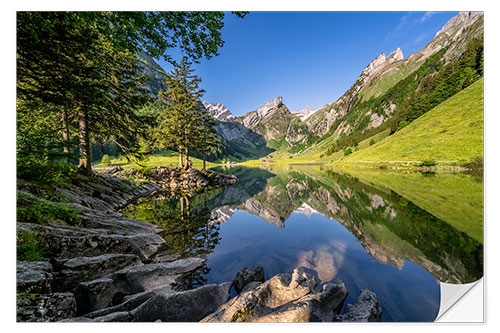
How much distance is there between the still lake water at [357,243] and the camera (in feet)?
18.8

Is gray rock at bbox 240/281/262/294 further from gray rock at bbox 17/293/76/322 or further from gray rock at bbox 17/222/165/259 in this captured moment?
gray rock at bbox 17/222/165/259

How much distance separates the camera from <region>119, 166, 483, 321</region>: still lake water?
573 cm

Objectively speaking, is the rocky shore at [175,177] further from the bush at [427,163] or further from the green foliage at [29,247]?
the bush at [427,163]

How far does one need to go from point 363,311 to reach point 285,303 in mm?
1933

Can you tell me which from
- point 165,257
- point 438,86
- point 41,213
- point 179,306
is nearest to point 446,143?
point 165,257

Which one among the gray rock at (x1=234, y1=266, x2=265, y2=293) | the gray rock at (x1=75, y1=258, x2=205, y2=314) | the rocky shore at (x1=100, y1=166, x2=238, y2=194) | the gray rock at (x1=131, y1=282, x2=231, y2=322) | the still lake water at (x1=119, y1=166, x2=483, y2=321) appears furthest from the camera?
the rocky shore at (x1=100, y1=166, x2=238, y2=194)

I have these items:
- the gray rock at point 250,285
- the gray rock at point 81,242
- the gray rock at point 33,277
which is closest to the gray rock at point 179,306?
the gray rock at point 250,285

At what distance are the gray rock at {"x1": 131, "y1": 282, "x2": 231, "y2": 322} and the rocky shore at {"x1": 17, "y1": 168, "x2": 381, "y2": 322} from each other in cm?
2

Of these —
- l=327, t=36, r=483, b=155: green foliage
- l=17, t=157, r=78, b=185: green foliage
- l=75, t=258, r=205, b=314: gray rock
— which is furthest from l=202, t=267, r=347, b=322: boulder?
l=327, t=36, r=483, b=155: green foliage

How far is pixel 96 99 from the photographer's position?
7500 mm

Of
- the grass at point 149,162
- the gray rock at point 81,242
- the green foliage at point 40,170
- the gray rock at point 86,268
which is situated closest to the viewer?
the gray rock at point 86,268

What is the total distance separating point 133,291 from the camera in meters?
5.03

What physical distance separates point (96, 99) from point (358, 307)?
39.2ft
